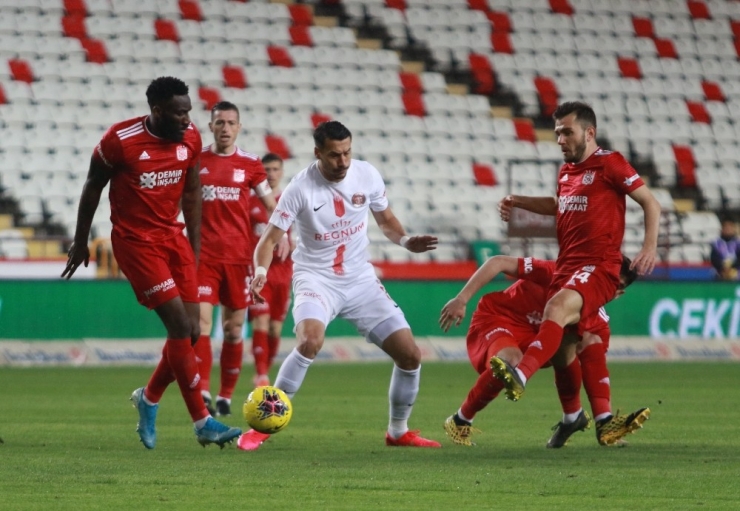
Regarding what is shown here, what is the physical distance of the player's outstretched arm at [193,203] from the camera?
25.5 feet

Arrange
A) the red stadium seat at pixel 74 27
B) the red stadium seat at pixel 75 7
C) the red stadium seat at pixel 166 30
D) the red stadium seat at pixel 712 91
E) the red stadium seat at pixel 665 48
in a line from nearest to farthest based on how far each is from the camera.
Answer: the red stadium seat at pixel 74 27 < the red stadium seat at pixel 75 7 < the red stadium seat at pixel 166 30 < the red stadium seat at pixel 712 91 < the red stadium seat at pixel 665 48

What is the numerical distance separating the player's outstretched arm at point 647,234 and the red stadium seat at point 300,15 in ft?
56.4

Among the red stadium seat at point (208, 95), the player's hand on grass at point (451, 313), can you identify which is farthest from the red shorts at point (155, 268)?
the red stadium seat at point (208, 95)

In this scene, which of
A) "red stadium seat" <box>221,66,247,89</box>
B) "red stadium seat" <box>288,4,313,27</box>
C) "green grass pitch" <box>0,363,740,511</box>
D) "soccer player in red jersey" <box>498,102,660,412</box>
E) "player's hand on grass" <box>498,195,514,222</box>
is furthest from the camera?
"red stadium seat" <box>288,4,313,27</box>

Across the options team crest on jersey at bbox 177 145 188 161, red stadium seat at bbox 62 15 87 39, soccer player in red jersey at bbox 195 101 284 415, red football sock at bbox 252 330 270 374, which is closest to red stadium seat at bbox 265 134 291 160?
red stadium seat at bbox 62 15 87 39

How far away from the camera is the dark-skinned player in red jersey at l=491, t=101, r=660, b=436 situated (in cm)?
767

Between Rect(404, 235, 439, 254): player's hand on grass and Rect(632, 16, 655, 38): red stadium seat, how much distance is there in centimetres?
2021

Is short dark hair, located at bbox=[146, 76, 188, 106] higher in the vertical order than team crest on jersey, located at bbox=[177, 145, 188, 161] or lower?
higher

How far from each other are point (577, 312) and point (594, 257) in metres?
0.39

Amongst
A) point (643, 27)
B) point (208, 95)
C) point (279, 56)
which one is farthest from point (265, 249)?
point (643, 27)

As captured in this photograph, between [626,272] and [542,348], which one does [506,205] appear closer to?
[626,272]

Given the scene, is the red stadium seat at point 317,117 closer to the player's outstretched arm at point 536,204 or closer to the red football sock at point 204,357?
the red football sock at point 204,357

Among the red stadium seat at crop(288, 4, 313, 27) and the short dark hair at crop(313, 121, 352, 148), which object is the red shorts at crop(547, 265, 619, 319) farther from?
the red stadium seat at crop(288, 4, 313, 27)

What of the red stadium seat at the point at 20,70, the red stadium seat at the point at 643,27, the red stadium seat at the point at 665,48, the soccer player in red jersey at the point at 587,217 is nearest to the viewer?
the soccer player in red jersey at the point at 587,217
